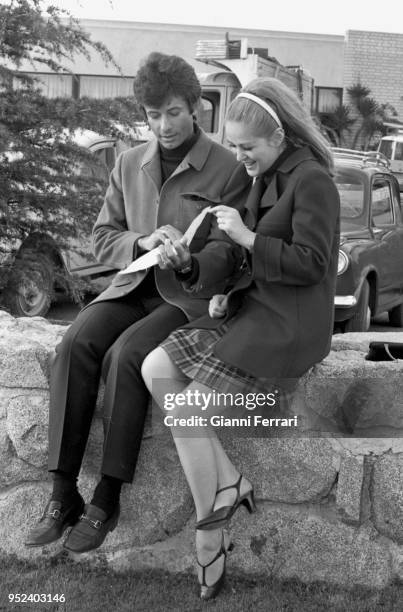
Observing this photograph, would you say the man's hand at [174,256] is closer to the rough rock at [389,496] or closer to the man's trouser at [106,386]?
the man's trouser at [106,386]

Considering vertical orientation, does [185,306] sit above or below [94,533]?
above

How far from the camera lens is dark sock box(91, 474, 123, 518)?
2.92m

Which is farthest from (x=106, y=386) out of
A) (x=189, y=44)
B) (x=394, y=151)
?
(x=189, y=44)

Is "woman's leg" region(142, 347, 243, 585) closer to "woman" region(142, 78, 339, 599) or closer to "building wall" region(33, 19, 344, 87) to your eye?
"woman" region(142, 78, 339, 599)

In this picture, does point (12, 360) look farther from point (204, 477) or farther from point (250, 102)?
point (250, 102)

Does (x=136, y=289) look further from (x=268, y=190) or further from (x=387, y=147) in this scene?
(x=387, y=147)

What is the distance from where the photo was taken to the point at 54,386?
304cm

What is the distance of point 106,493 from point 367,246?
16.5ft

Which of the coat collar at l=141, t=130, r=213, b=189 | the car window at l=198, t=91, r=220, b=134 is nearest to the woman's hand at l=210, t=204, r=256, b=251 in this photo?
the coat collar at l=141, t=130, r=213, b=189

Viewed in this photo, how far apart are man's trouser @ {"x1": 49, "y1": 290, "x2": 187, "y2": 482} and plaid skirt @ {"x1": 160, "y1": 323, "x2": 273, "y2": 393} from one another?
Result: 111 millimetres

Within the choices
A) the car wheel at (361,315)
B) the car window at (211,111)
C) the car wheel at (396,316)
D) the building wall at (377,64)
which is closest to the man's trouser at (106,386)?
the car wheel at (361,315)

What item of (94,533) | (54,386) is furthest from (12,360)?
(94,533)

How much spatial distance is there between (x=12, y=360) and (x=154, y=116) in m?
1.07

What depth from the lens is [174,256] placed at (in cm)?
295
